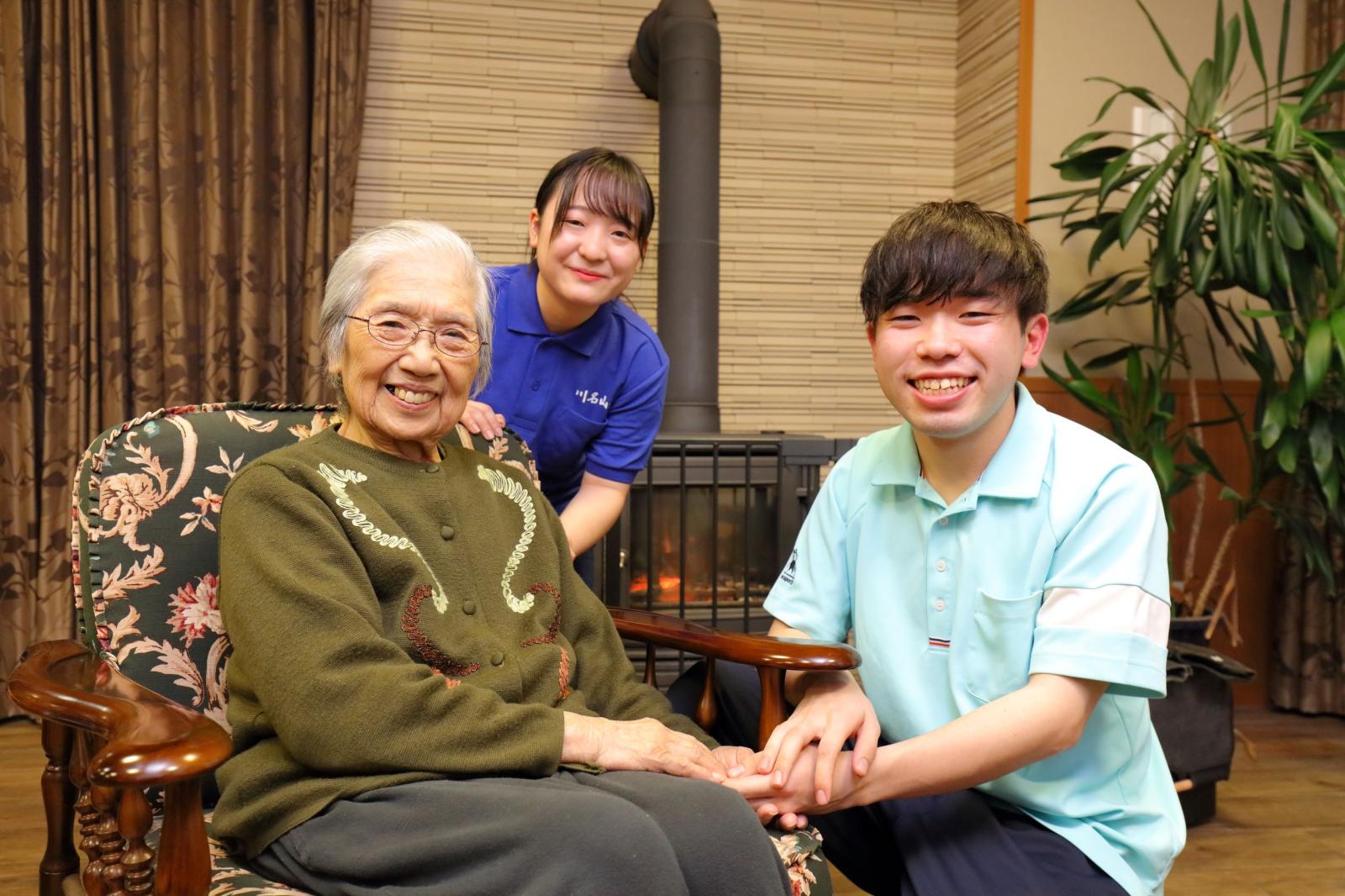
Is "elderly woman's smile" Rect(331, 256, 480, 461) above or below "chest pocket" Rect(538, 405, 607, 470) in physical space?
above

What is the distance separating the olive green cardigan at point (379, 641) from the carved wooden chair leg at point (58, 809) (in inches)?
8.3

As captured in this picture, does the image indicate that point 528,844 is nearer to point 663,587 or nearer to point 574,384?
point 574,384

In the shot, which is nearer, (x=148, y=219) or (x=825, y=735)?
(x=825, y=735)

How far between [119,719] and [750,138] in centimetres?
325

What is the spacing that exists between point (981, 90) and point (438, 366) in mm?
3024

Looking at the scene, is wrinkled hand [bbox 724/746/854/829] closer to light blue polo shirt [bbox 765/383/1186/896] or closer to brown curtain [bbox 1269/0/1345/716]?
light blue polo shirt [bbox 765/383/1186/896]

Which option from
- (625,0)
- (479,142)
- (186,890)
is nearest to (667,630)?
(186,890)

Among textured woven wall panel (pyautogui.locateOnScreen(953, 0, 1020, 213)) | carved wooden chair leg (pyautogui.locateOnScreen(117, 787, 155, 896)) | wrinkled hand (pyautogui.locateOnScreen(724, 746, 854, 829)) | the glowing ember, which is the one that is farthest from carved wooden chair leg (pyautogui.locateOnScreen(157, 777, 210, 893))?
textured woven wall panel (pyautogui.locateOnScreen(953, 0, 1020, 213))

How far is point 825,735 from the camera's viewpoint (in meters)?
1.17

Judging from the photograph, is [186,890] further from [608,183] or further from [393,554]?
[608,183]

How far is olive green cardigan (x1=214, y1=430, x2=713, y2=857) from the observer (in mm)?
1052

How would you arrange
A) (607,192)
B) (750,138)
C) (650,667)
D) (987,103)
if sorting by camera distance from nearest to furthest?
(650,667) < (607,192) < (987,103) < (750,138)

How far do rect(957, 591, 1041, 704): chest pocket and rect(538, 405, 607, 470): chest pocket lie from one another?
92cm

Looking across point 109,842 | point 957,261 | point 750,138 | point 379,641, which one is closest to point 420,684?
point 379,641
